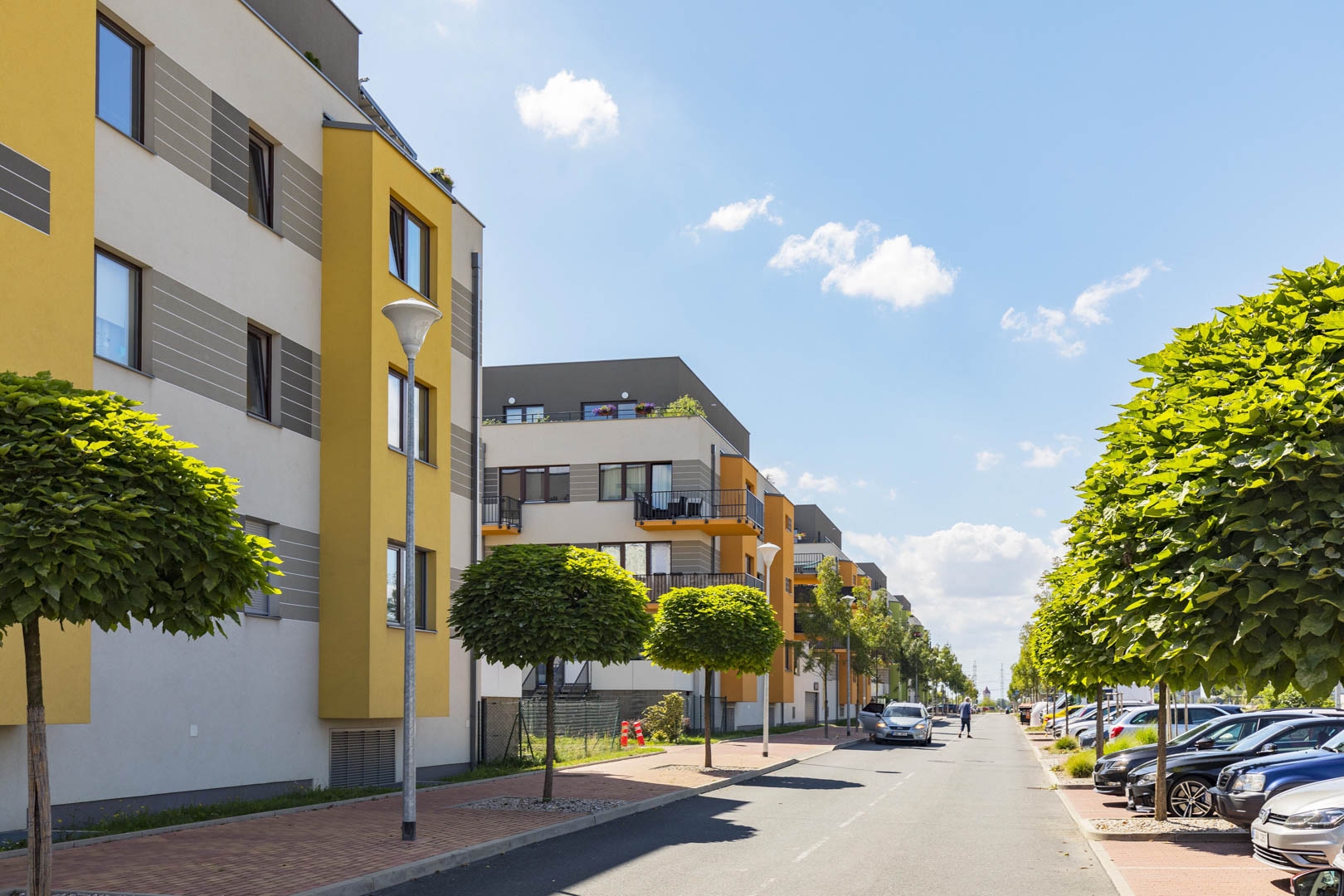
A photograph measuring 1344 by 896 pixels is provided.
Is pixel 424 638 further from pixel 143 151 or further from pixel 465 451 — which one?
pixel 143 151

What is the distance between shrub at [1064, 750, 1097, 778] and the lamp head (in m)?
18.6

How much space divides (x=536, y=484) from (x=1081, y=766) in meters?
29.3

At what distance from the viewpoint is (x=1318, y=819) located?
37.6 ft

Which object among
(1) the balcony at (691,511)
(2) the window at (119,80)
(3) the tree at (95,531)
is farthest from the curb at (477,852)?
(1) the balcony at (691,511)

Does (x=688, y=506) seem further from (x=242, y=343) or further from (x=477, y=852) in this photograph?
(x=477, y=852)

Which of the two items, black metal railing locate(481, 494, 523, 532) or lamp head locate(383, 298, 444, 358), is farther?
black metal railing locate(481, 494, 523, 532)

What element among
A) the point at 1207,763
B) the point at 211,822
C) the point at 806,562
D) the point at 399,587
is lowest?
the point at 211,822

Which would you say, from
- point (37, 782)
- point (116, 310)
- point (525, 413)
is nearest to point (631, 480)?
point (525, 413)

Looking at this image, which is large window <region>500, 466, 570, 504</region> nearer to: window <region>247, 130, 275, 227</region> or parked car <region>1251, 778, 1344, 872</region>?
window <region>247, 130, 275, 227</region>

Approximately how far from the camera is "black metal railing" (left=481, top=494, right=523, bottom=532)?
4991 cm

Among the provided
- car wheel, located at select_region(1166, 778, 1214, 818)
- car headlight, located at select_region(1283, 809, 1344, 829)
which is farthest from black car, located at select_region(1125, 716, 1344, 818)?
car headlight, located at select_region(1283, 809, 1344, 829)

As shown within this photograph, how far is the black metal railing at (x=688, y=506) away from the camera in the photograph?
160ft

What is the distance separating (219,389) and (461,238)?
9664mm

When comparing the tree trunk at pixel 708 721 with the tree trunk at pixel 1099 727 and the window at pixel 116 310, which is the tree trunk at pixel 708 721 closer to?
the tree trunk at pixel 1099 727
